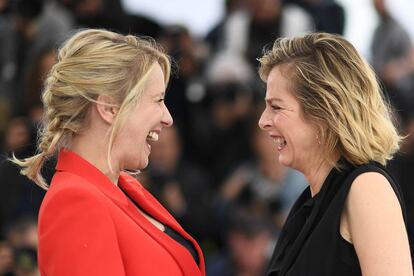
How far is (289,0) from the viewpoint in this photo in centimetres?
809

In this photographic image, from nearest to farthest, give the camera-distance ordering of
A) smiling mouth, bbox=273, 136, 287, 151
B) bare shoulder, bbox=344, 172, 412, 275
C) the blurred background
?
bare shoulder, bbox=344, 172, 412, 275
smiling mouth, bbox=273, 136, 287, 151
the blurred background

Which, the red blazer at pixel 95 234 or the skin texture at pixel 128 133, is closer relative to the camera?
the red blazer at pixel 95 234

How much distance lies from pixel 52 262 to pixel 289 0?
5311 mm

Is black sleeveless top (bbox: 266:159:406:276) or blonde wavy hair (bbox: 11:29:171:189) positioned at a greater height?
blonde wavy hair (bbox: 11:29:171:189)

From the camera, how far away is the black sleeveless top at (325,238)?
317cm

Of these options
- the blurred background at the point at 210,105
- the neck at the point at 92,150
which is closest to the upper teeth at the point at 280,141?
the neck at the point at 92,150

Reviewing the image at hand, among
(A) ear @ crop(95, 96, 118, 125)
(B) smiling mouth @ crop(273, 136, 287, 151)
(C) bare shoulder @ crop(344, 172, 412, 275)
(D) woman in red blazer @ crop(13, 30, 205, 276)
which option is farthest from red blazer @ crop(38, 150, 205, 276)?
(C) bare shoulder @ crop(344, 172, 412, 275)

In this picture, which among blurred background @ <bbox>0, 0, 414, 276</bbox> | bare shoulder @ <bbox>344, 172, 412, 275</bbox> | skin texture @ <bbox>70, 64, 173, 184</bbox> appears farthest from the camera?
blurred background @ <bbox>0, 0, 414, 276</bbox>

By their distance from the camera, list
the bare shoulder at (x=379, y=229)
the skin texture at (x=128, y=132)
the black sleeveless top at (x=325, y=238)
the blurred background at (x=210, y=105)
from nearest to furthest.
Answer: the bare shoulder at (x=379, y=229), the black sleeveless top at (x=325, y=238), the skin texture at (x=128, y=132), the blurred background at (x=210, y=105)

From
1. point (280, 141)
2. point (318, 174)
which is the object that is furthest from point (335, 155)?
point (280, 141)

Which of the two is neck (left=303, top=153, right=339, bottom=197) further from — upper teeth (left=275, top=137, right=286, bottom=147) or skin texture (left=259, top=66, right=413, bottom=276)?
upper teeth (left=275, top=137, right=286, bottom=147)

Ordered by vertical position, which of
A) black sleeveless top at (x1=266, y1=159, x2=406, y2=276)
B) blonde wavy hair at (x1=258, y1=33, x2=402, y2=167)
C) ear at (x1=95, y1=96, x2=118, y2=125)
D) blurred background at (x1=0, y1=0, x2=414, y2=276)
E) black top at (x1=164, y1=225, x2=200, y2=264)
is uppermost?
blonde wavy hair at (x1=258, y1=33, x2=402, y2=167)

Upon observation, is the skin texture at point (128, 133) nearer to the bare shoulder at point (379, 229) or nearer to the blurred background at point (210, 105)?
the bare shoulder at point (379, 229)

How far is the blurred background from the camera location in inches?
248
